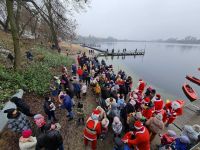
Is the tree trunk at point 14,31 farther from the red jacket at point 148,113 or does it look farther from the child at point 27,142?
the red jacket at point 148,113

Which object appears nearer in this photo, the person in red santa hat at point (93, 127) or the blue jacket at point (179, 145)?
the blue jacket at point (179, 145)

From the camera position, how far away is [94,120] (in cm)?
555

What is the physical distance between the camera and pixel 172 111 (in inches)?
296

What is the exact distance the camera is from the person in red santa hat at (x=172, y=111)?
291 inches

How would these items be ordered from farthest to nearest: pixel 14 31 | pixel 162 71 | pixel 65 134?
1. pixel 162 71
2. pixel 14 31
3. pixel 65 134

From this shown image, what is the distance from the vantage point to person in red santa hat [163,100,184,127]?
738 cm

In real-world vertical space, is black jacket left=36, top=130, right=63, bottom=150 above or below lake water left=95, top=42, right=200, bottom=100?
above

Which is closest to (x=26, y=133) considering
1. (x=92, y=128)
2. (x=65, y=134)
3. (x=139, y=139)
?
(x=92, y=128)

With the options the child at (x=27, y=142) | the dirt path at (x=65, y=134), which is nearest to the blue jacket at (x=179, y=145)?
the dirt path at (x=65, y=134)

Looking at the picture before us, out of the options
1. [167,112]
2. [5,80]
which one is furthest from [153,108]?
[5,80]

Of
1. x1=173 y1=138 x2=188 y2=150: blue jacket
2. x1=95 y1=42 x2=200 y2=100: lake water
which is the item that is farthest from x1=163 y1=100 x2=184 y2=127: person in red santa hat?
x1=95 y1=42 x2=200 y2=100: lake water

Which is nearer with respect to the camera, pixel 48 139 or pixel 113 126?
pixel 48 139

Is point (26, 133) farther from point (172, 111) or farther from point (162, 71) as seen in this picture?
point (162, 71)

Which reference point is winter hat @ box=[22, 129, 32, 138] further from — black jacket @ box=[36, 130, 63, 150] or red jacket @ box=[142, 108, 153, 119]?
red jacket @ box=[142, 108, 153, 119]
